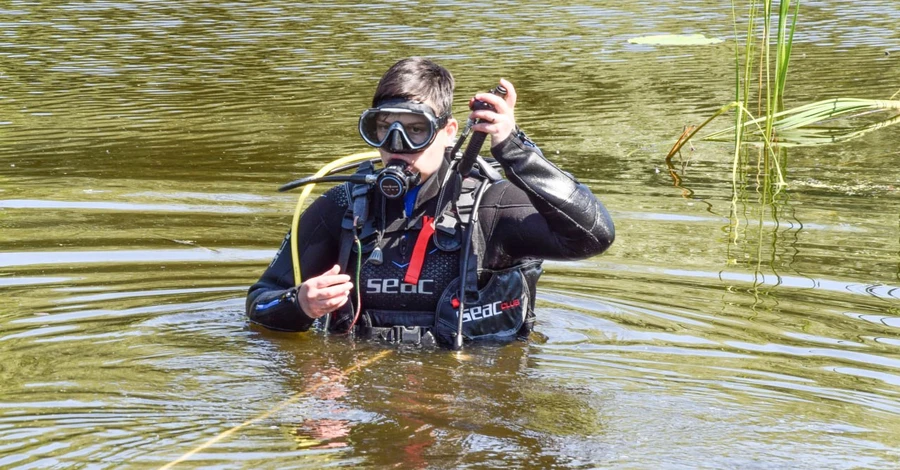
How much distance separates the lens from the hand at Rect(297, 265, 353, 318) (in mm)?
3521

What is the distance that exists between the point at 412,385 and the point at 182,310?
1445mm

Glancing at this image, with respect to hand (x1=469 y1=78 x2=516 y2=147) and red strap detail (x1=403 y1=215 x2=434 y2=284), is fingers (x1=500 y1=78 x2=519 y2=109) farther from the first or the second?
red strap detail (x1=403 y1=215 x2=434 y2=284)

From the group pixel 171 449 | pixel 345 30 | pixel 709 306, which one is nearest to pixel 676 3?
pixel 345 30

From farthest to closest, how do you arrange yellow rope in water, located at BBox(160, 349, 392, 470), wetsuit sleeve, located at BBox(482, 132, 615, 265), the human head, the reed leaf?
the reed leaf, the human head, wetsuit sleeve, located at BBox(482, 132, 615, 265), yellow rope in water, located at BBox(160, 349, 392, 470)

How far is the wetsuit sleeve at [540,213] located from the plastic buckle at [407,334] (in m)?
0.34

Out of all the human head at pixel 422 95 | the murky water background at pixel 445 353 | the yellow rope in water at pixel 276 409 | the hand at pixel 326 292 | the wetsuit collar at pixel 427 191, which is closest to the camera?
the yellow rope in water at pixel 276 409

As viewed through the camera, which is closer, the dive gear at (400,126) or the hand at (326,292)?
the hand at (326,292)

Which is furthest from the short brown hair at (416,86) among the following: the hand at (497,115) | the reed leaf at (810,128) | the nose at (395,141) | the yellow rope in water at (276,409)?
the reed leaf at (810,128)

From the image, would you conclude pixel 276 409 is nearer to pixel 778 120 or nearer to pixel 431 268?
pixel 431 268

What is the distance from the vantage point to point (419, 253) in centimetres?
398

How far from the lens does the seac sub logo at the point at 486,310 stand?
4051 mm

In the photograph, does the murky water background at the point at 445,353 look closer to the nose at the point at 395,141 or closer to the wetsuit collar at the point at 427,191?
the wetsuit collar at the point at 427,191

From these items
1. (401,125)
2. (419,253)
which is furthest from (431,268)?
(401,125)

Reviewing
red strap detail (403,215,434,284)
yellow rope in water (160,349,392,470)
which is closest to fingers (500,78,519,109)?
red strap detail (403,215,434,284)
